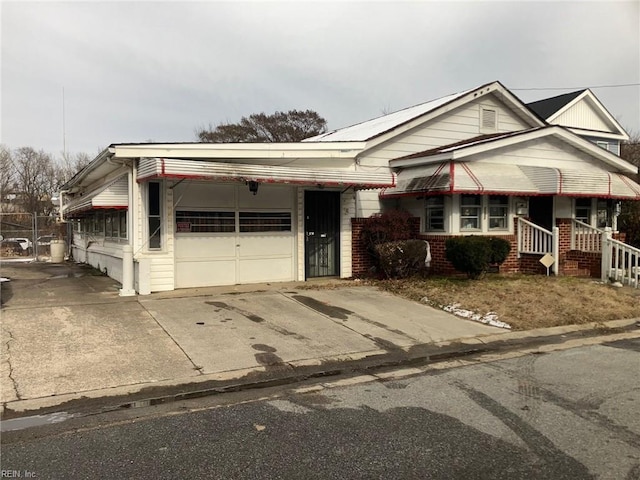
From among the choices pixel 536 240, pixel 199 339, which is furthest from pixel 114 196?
pixel 536 240

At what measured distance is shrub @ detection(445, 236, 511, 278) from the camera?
36.6 feet

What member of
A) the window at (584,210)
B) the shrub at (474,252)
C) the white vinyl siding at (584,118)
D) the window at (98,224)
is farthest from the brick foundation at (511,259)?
the white vinyl siding at (584,118)

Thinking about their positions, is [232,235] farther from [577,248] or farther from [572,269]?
[577,248]

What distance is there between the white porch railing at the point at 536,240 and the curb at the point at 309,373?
181 inches

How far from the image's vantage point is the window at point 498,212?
13.2 meters

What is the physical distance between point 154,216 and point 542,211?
35.2 feet

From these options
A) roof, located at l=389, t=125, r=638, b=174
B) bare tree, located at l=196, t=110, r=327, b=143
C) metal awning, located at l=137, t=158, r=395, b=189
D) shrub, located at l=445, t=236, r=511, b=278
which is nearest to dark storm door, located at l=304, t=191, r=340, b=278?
metal awning, located at l=137, t=158, r=395, b=189

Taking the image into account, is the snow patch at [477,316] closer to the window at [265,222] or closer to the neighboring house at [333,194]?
the neighboring house at [333,194]

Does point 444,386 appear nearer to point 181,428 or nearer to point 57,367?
point 181,428

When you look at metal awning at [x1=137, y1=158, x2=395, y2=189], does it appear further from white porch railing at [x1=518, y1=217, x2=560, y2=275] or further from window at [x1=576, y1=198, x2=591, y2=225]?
window at [x1=576, y1=198, x2=591, y2=225]

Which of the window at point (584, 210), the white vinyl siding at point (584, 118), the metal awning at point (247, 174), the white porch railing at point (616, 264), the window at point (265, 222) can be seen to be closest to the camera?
the metal awning at point (247, 174)

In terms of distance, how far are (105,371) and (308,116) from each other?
36900mm

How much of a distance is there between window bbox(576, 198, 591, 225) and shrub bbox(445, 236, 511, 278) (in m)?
4.43

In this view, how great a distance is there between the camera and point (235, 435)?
407cm
